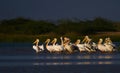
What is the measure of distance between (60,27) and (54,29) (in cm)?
53

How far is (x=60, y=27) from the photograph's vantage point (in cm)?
5312

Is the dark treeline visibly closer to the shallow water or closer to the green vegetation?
the green vegetation

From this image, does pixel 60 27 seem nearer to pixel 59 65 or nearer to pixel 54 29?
pixel 54 29

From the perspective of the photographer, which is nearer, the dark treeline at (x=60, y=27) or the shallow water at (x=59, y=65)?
the shallow water at (x=59, y=65)

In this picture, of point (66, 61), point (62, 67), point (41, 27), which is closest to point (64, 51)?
point (66, 61)

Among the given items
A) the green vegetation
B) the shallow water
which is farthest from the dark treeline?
the shallow water

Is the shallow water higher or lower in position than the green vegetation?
lower

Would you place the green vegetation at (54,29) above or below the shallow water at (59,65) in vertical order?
above

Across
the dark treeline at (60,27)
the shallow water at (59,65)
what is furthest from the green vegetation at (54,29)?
the shallow water at (59,65)

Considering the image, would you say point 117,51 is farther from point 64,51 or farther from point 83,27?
point 83,27

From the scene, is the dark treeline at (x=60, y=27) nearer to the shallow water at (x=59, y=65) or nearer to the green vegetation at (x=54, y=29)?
the green vegetation at (x=54, y=29)

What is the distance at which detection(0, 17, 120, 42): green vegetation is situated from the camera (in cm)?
4892

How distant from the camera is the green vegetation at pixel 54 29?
48.9 meters

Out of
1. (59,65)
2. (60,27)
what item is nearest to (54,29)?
(60,27)
